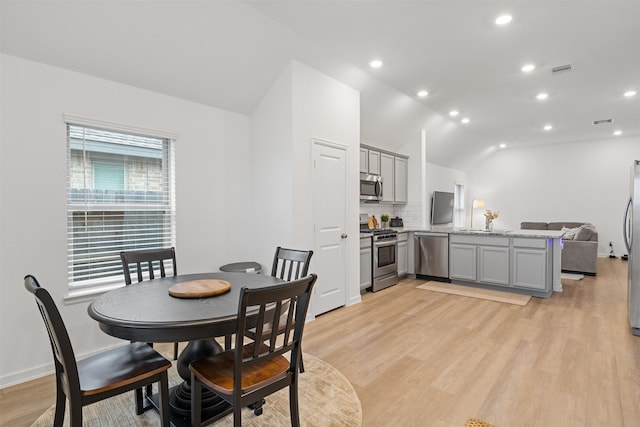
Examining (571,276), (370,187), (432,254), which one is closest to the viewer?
(370,187)

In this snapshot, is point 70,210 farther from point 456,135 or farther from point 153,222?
point 456,135

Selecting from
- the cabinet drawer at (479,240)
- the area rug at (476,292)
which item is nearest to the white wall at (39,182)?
the area rug at (476,292)

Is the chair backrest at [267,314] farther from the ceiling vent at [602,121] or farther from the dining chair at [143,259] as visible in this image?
the ceiling vent at [602,121]

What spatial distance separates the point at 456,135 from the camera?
7.63 m

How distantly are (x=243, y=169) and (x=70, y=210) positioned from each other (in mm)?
1788

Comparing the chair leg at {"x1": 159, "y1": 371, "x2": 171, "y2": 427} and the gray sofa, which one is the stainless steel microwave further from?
the chair leg at {"x1": 159, "y1": 371, "x2": 171, "y2": 427}

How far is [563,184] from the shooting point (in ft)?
29.0

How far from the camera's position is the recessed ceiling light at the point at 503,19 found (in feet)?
10.1

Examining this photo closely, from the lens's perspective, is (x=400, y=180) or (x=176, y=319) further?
(x=400, y=180)

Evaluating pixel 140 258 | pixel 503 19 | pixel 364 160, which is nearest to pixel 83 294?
pixel 140 258

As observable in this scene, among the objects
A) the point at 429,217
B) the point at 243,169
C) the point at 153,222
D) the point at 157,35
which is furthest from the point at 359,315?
the point at 429,217

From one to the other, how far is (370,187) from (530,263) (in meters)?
2.66

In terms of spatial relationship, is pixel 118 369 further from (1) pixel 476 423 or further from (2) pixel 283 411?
(1) pixel 476 423

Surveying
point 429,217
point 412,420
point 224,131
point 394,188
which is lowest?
point 412,420
